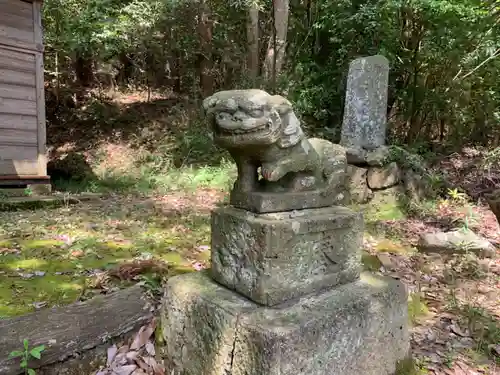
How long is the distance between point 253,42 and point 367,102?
5.10 m

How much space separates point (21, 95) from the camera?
7.68 m

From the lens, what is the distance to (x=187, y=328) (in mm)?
2281

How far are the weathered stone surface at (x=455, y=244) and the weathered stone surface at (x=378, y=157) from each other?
2517 millimetres

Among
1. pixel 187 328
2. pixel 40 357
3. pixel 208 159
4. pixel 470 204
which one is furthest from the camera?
pixel 208 159

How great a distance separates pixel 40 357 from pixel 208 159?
27.6 ft

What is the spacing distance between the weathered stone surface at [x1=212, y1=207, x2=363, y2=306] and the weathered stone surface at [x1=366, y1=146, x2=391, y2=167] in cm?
518

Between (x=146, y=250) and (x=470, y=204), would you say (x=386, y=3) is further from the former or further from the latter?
(x=146, y=250)

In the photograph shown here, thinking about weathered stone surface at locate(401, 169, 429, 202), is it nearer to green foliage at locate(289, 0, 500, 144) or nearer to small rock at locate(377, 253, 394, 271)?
green foliage at locate(289, 0, 500, 144)

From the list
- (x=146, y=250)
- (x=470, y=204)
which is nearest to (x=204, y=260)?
(x=146, y=250)

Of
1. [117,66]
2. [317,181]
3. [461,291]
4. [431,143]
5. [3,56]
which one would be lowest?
[461,291]

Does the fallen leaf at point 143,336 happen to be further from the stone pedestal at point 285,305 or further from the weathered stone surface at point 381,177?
the weathered stone surface at point 381,177

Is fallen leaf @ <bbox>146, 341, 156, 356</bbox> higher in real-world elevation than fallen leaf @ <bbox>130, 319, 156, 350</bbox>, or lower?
lower

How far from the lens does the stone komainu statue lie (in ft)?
6.24

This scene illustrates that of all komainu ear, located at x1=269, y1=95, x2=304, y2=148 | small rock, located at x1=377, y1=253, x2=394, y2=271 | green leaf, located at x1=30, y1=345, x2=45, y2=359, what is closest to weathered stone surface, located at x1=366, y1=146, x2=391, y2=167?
small rock, located at x1=377, y1=253, x2=394, y2=271
